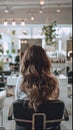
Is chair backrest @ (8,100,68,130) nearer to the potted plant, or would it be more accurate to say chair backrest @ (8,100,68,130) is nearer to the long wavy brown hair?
the long wavy brown hair

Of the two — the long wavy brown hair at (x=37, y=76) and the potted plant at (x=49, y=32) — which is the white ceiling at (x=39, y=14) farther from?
the long wavy brown hair at (x=37, y=76)

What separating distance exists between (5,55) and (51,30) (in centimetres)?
307

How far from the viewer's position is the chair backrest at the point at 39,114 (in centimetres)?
195

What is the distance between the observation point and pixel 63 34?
10.5m

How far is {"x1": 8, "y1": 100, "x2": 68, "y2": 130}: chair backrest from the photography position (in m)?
1.95

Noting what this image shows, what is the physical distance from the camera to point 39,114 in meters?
1.95

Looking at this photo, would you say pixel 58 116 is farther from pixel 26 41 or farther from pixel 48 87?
pixel 26 41

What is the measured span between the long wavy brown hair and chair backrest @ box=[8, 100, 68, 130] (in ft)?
0.28

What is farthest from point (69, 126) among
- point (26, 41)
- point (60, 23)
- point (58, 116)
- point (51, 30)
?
point (60, 23)

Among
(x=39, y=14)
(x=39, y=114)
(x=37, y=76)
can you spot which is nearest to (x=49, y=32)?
(x=39, y=14)

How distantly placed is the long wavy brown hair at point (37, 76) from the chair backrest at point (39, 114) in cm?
8

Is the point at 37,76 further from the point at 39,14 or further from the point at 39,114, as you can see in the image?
the point at 39,14

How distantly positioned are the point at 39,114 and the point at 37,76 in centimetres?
33

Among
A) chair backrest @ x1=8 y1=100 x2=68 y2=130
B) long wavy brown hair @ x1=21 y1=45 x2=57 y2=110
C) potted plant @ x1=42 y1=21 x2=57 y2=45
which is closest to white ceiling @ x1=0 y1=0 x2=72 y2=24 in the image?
potted plant @ x1=42 y1=21 x2=57 y2=45
